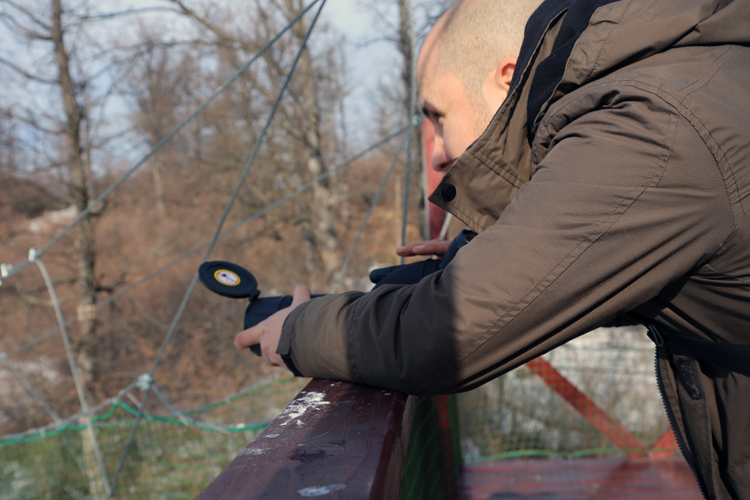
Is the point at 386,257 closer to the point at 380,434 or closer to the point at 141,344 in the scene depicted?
the point at 141,344

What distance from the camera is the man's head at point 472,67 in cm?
124

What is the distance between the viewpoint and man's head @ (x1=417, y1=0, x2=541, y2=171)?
4.06 ft

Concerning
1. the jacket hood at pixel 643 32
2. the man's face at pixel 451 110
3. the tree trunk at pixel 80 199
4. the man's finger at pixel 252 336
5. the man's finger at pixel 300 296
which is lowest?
the man's finger at pixel 252 336

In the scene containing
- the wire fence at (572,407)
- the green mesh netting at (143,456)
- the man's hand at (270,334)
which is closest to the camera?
the man's hand at (270,334)

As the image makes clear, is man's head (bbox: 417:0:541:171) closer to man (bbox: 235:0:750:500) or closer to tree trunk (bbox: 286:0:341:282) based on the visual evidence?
man (bbox: 235:0:750:500)

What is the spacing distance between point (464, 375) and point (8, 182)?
39.0ft

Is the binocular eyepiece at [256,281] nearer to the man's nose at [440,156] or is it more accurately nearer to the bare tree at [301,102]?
the man's nose at [440,156]

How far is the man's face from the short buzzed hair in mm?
20

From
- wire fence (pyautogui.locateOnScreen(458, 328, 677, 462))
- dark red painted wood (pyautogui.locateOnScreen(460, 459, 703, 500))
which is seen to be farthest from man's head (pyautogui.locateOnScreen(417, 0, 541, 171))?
wire fence (pyautogui.locateOnScreen(458, 328, 677, 462))

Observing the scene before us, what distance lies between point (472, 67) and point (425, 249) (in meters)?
0.61

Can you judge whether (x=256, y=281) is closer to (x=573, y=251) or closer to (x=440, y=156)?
(x=440, y=156)

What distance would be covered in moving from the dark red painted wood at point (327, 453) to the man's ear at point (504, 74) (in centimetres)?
73

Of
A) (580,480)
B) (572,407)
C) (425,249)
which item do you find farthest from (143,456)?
(425,249)

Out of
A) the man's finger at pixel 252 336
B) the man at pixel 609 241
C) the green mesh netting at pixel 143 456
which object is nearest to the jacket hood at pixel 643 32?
the man at pixel 609 241
